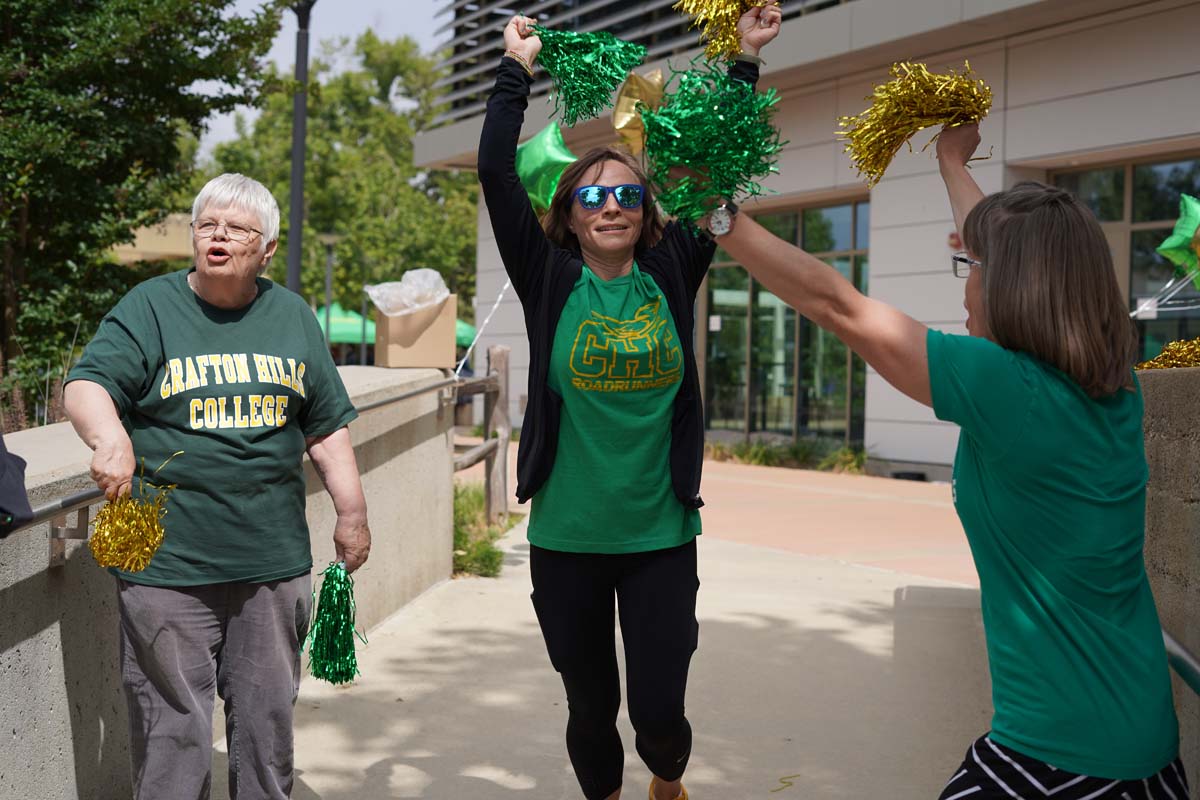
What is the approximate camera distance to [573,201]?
127 inches

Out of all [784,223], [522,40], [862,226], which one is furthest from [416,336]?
[784,223]

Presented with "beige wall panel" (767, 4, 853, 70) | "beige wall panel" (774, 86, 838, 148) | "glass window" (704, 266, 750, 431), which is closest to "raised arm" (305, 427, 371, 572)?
"beige wall panel" (767, 4, 853, 70)

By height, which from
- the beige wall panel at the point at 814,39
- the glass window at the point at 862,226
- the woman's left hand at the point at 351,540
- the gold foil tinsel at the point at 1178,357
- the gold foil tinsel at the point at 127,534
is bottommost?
the woman's left hand at the point at 351,540

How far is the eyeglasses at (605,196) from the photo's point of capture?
10.3 ft

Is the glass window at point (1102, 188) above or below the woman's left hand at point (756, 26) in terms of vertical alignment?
above

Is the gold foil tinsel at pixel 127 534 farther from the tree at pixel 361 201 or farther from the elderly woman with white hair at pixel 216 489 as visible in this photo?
the tree at pixel 361 201

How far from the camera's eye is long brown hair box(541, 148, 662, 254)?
3.23 meters

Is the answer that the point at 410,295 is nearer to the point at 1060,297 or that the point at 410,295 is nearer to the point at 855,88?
the point at 1060,297

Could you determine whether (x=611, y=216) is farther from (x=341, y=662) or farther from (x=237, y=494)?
(x=341, y=662)

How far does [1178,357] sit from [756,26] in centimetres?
237

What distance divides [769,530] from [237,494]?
296 inches

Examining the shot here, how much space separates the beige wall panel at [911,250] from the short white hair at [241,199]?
38.5ft

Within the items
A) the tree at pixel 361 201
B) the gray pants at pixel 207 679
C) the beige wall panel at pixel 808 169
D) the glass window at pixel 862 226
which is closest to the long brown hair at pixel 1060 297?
the gray pants at pixel 207 679

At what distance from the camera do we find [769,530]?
396 inches
